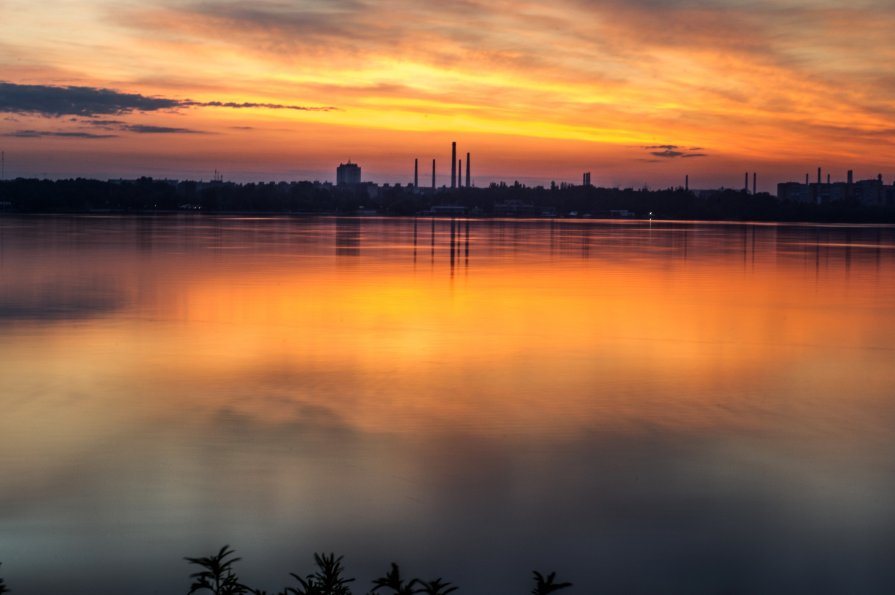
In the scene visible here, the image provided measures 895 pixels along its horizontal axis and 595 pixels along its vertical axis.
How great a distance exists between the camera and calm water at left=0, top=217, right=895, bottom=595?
5.78 m

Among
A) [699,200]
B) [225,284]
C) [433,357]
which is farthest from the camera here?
[699,200]

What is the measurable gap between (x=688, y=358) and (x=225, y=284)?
12.0 meters

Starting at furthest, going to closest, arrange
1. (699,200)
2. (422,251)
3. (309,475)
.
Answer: (699,200)
(422,251)
(309,475)

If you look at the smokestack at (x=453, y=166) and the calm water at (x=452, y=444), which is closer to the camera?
the calm water at (x=452, y=444)

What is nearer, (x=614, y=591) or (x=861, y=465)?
(x=614, y=591)

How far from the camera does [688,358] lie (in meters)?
12.6

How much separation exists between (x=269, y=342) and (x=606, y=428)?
608 cm

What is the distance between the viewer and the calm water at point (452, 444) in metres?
5.78

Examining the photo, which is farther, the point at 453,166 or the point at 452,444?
the point at 453,166

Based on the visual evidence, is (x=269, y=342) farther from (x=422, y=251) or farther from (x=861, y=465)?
(x=422, y=251)

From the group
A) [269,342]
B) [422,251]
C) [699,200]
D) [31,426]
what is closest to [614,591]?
[31,426]

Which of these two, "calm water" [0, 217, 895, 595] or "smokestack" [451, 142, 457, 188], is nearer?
"calm water" [0, 217, 895, 595]

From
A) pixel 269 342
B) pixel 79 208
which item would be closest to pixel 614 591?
pixel 269 342

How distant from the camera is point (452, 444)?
8094 mm
